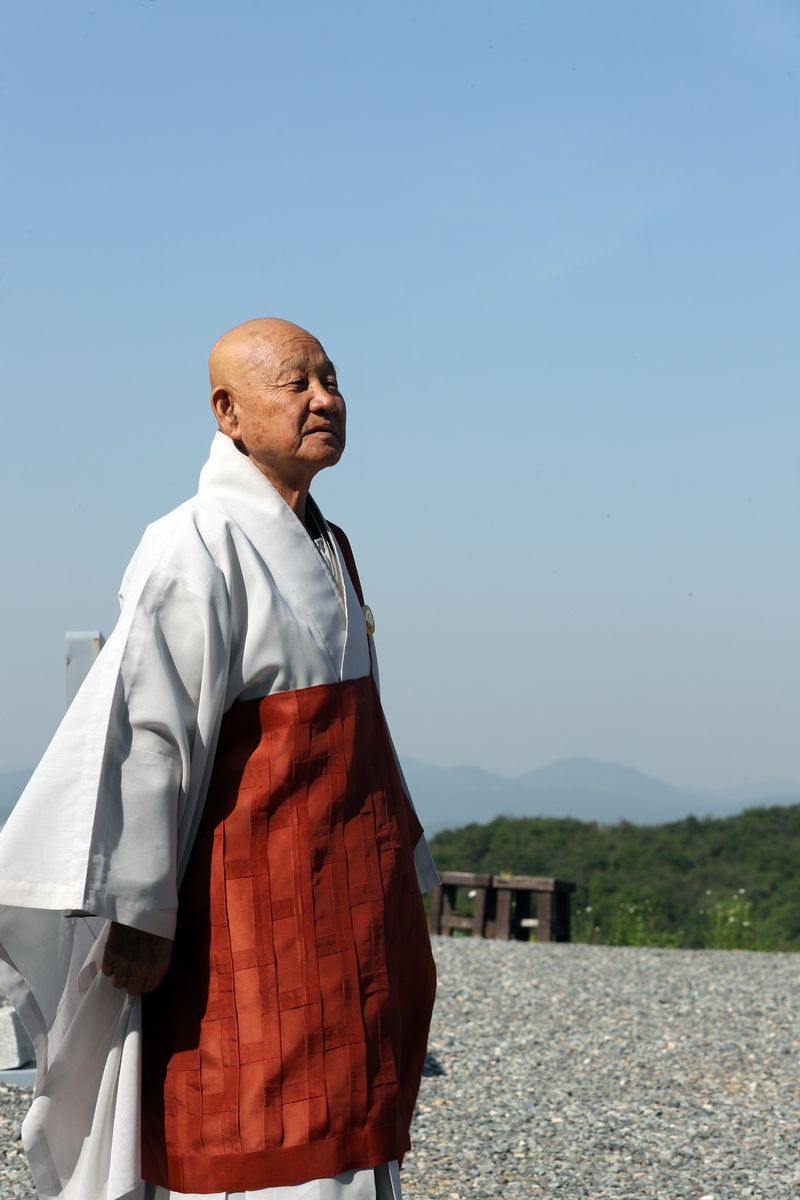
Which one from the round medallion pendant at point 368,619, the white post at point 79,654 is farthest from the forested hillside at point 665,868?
the round medallion pendant at point 368,619

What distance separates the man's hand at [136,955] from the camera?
6.59 ft

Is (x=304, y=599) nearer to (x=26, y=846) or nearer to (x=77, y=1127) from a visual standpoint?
(x=26, y=846)

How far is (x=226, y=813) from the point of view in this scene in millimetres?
2084

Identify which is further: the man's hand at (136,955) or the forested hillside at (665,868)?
the forested hillside at (665,868)

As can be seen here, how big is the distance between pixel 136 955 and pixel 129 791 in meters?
0.28

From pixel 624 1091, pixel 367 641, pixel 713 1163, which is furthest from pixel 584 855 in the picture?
pixel 367 641

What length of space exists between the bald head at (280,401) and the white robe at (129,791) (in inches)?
4.9

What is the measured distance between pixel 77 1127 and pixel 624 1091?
13.6 ft

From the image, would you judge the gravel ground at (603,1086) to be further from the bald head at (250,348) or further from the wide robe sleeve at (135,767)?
the bald head at (250,348)

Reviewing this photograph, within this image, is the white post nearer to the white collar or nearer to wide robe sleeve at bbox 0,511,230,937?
the white collar

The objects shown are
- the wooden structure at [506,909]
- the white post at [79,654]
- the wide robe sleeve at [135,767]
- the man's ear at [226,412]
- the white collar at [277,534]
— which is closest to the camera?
the wide robe sleeve at [135,767]

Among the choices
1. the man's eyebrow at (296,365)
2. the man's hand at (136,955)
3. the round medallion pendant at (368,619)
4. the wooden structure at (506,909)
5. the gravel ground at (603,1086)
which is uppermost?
the man's eyebrow at (296,365)

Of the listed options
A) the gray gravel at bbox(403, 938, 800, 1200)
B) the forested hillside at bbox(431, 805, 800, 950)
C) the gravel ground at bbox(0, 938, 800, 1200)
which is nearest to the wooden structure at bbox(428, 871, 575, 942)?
the forested hillside at bbox(431, 805, 800, 950)

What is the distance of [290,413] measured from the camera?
2.27m
